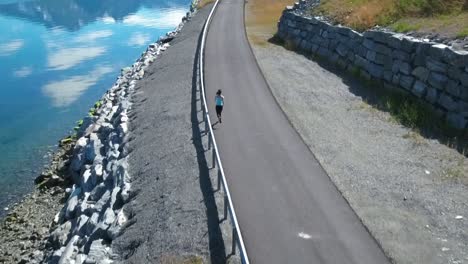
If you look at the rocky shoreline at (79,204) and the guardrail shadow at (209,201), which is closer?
the guardrail shadow at (209,201)

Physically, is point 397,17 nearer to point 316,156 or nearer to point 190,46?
point 316,156

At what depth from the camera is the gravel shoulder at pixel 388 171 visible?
12992 millimetres

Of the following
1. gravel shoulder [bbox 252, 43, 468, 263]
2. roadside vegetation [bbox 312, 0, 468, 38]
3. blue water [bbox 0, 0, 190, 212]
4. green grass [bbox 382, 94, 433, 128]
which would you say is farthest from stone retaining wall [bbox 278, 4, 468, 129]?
blue water [bbox 0, 0, 190, 212]

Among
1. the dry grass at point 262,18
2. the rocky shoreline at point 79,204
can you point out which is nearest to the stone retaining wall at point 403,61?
the dry grass at point 262,18

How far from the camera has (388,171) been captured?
16812 millimetres

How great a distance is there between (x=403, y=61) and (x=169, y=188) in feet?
46.1

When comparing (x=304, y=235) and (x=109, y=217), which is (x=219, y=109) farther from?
(x=304, y=235)

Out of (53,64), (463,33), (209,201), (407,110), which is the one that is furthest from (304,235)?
(53,64)

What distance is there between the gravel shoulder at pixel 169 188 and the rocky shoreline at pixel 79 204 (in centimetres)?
61

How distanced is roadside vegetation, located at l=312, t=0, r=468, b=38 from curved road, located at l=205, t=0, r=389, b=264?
8.68m

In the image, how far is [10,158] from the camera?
31.8 m

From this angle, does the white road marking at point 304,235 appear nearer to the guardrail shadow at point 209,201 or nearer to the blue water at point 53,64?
the guardrail shadow at point 209,201

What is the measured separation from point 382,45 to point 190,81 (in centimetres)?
1193

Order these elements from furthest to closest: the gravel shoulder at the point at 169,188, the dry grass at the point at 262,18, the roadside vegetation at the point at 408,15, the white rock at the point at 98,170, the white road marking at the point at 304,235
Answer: the dry grass at the point at 262,18 → the roadside vegetation at the point at 408,15 → the white rock at the point at 98,170 → the gravel shoulder at the point at 169,188 → the white road marking at the point at 304,235
